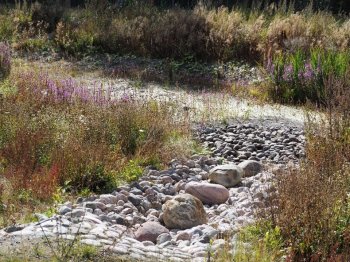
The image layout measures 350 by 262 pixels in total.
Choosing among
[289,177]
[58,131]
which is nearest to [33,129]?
[58,131]

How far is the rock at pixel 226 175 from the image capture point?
20.8ft

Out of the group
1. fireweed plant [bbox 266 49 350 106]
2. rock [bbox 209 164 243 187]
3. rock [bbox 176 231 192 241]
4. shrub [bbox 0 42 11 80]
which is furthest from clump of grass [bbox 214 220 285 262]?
shrub [bbox 0 42 11 80]

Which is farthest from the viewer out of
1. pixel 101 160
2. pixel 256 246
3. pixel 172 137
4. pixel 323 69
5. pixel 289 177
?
pixel 323 69

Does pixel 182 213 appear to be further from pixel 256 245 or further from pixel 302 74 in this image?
pixel 302 74

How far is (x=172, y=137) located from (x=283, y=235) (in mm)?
3285

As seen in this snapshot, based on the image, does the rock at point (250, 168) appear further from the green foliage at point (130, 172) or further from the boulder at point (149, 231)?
the boulder at point (149, 231)

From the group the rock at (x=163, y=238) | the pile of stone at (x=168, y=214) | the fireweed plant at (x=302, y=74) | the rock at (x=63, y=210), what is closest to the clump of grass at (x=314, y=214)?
the pile of stone at (x=168, y=214)

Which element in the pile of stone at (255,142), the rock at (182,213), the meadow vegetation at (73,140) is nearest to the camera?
the rock at (182,213)

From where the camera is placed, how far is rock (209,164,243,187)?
20.8ft

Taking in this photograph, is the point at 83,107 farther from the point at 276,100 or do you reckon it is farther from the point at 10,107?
the point at 276,100

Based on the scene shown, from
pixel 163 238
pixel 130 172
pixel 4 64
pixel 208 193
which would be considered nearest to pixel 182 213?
pixel 163 238

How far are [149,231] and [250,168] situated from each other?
221cm

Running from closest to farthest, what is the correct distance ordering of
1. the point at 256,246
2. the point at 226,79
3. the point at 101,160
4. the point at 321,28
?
the point at 256,246 → the point at 101,160 → the point at 226,79 → the point at 321,28

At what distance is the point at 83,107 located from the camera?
25.8 feet
